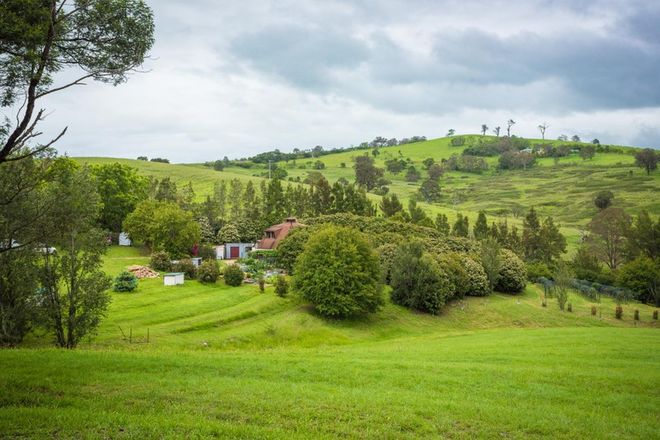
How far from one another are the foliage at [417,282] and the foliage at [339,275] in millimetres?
5100

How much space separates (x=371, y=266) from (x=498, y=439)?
126ft

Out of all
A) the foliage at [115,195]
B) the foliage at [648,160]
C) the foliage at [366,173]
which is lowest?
the foliage at [115,195]

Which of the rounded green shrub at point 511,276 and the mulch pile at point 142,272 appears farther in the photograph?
the rounded green shrub at point 511,276

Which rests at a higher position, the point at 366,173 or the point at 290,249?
the point at 366,173

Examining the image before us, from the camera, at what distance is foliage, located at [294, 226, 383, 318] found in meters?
45.6

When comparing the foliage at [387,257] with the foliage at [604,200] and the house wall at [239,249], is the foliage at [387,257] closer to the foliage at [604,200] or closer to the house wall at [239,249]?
the house wall at [239,249]

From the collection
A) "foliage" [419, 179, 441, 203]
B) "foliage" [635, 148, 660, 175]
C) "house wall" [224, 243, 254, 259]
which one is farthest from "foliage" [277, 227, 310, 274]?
"foliage" [635, 148, 660, 175]

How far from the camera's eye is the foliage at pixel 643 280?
67250 millimetres

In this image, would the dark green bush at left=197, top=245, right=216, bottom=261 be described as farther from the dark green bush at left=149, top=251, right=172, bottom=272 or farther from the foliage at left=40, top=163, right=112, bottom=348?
the foliage at left=40, top=163, right=112, bottom=348

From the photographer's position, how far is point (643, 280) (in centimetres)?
6881

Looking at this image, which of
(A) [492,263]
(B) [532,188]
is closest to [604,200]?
(B) [532,188]

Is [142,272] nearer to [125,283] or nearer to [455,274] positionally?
[125,283]

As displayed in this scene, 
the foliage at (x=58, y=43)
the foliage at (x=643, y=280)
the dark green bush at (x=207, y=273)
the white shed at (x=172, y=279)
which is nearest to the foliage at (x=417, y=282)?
the dark green bush at (x=207, y=273)

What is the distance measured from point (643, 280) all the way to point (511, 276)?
20.8m
